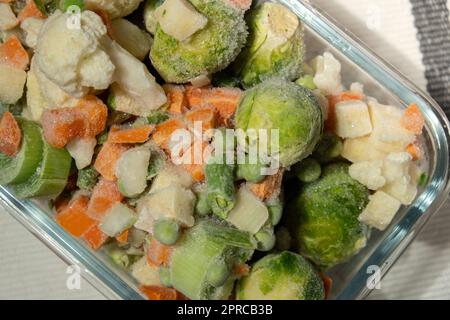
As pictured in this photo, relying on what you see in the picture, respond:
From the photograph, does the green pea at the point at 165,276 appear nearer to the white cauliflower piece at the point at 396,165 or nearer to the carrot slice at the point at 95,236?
the carrot slice at the point at 95,236

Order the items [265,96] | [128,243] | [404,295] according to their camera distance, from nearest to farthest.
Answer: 1. [265,96]
2. [128,243]
3. [404,295]

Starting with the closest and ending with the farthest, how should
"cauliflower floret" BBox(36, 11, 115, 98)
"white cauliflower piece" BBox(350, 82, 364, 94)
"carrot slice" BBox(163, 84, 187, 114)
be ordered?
"cauliflower floret" BBox(36, 11, 115, 98), "carrot slice" BBox(163, 84, 187, 114), "white cauliflower piece" BBox(350, 82, 364, 94)

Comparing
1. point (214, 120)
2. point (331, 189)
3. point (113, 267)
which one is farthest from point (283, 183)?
point (113, 267)

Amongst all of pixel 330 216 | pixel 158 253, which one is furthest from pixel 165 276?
pixel 330 216

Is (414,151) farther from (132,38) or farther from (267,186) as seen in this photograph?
(132,38)

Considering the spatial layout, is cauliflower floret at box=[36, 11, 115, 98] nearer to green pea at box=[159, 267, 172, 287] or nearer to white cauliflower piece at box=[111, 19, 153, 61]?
white cauliflower piece at box=[111, 19, 153, 61]

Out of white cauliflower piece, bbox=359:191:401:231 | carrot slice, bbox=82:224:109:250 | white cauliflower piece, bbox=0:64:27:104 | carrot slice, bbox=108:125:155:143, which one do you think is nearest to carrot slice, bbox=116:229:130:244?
carrot slice, bbox=82:224:109:250

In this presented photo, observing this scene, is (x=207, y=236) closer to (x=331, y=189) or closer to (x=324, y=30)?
(x=331, y=189)
